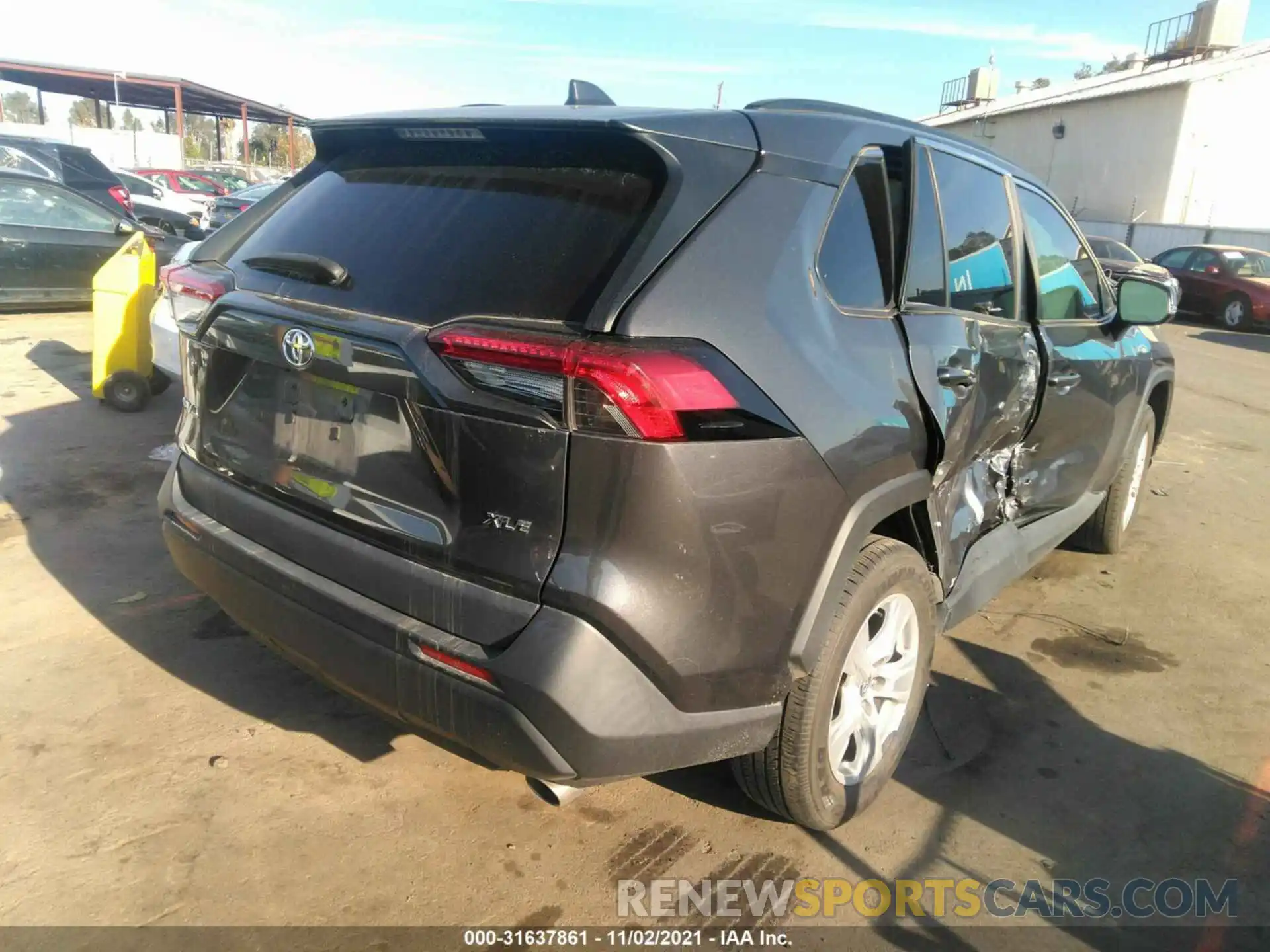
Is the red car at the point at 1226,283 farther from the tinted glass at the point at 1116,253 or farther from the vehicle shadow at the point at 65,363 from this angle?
the vehicle shadow at the point at 65,363

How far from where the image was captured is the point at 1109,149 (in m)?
30.9

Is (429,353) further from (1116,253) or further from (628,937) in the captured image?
(1116,253)

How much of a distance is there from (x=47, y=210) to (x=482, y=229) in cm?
911

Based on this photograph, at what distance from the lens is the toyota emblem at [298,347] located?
231cm

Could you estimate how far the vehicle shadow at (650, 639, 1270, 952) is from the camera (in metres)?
2.48

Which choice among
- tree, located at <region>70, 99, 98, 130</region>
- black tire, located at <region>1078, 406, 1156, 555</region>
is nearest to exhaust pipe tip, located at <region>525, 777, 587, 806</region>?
black tire, located at <region>1078, 406, 1156, 555</region>

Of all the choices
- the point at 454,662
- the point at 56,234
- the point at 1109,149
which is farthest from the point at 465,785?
the point at 1109,149

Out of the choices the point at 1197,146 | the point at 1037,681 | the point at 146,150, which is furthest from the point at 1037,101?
the point at 1037,681

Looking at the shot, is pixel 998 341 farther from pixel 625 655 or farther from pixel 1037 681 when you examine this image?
pixel 625 655

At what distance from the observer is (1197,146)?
27.5 metres

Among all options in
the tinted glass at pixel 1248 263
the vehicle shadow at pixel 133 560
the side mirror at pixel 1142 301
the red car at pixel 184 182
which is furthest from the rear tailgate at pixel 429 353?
the red car at pixel 184 182

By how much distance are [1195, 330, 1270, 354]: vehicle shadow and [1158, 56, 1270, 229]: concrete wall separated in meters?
12.5

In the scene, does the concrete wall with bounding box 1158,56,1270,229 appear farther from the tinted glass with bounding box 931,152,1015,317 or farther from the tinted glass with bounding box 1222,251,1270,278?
the tinted glass with bounding box 931,152,1015,317

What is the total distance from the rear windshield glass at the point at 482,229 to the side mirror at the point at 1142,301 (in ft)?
9.60
